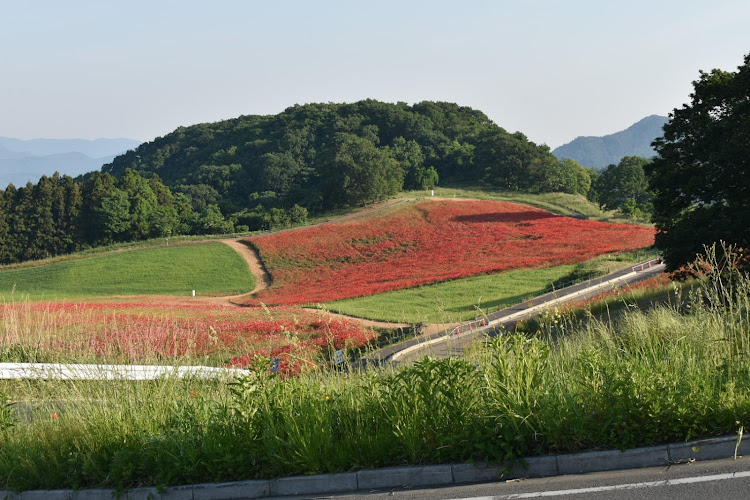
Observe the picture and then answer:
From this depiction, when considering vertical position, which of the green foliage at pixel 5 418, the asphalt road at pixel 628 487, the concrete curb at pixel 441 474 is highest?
the green foliage at pixel 5 418

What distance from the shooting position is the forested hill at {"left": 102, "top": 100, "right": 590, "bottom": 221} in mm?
88438

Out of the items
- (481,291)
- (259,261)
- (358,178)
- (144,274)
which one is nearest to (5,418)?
(481,291)

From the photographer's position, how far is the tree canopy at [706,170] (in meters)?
20.5

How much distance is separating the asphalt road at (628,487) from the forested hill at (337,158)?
77.4 meters

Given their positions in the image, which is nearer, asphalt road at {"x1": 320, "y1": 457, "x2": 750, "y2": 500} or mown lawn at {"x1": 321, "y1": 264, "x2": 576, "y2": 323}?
asphalt road at {"x1": 320, "y1": 457, "x2": 750, "y2": 500}

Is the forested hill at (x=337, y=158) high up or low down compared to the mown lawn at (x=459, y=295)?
up

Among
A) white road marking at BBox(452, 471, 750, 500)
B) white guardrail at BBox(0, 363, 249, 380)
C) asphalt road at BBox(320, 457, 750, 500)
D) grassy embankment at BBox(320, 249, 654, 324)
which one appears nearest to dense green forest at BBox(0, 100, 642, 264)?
grassy embankment at BBox(320, 249, 654, 324)

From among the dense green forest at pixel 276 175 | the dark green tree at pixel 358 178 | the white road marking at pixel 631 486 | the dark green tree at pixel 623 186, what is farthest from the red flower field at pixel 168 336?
the dark green tree at pixel 623 186

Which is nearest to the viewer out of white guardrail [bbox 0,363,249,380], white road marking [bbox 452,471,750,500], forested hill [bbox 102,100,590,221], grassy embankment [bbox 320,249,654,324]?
white road marking [bbox 452,471,750,500]

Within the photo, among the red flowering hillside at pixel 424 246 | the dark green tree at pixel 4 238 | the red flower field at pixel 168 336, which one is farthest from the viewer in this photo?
the dark green tree at pixel 4 238

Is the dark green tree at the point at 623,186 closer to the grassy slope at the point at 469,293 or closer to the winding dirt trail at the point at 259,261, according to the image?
the winding dirt trail at the point at 259,261

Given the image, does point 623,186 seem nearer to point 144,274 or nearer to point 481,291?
point 481,291

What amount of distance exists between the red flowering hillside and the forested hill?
14585 mm

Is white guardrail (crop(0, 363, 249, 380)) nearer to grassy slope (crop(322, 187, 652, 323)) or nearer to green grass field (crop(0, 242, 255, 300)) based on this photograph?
grassy slope (crop(322, 187, 652, 323))
